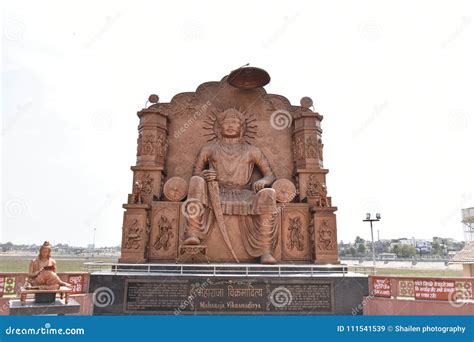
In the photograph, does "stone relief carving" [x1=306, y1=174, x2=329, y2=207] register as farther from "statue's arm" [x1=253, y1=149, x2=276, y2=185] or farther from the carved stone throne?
"statue's arm" [x1=253, y1=149, x2=276, y2=185]

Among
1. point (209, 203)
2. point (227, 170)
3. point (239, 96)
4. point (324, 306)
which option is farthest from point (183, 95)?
point (324, 306)

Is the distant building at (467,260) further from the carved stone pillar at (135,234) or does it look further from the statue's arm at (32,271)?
the statue's arm at (32,271)

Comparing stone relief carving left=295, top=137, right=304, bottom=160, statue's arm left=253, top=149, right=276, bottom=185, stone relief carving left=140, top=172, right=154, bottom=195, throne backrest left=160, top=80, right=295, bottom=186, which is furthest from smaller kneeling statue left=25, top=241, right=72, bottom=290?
stone relief carving left=295, top=137, right=304, bottom=160

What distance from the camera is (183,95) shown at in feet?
36.2

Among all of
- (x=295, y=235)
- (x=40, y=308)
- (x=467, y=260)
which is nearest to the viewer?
(x=40, y=308)

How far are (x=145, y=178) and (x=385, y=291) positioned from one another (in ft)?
24.9

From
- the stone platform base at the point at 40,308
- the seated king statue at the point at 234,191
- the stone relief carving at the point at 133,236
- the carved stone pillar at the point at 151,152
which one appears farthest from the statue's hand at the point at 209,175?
the stone platform base at the point at 40,308

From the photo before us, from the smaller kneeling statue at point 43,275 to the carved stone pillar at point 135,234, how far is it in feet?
8.73

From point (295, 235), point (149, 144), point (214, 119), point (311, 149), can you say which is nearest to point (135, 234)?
point (149, 144)

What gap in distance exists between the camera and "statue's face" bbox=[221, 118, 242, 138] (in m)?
10.4

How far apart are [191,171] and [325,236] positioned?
15.3 feet

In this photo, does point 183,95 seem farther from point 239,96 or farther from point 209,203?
point 209,203

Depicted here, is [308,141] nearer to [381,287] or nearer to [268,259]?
[268,259]

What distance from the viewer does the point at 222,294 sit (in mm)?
7355
